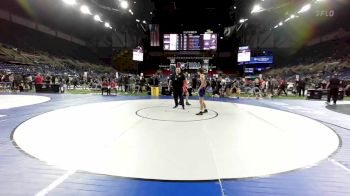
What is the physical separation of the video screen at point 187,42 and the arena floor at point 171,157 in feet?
73.4

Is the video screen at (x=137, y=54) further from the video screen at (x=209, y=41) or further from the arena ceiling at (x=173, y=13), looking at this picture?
the video screen at (x=209, y=41)

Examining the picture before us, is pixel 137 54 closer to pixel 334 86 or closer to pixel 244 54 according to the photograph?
pixel 244 54

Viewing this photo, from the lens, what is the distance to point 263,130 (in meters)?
6.81

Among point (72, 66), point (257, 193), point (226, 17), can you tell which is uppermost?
point (226, 17)

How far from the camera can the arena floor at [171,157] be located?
3447 millimetres

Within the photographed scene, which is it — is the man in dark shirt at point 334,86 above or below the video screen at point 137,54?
below

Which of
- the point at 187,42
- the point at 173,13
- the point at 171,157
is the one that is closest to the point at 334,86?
the point at 171,157

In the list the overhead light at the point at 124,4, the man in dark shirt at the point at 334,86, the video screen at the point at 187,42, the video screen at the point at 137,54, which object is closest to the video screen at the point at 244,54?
the video screen at the point at 187,42

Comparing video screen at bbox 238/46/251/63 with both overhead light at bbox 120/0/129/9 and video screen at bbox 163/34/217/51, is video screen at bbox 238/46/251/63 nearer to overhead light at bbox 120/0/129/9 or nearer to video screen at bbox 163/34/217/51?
video screen at bbox 163/34/217/51

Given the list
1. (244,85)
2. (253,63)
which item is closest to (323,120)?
(244,85)

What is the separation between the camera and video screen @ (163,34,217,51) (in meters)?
29.2

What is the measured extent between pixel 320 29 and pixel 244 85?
86.6 feet

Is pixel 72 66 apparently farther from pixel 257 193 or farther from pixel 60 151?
pixel 257 193

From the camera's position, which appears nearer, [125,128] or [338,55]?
[125,128]
